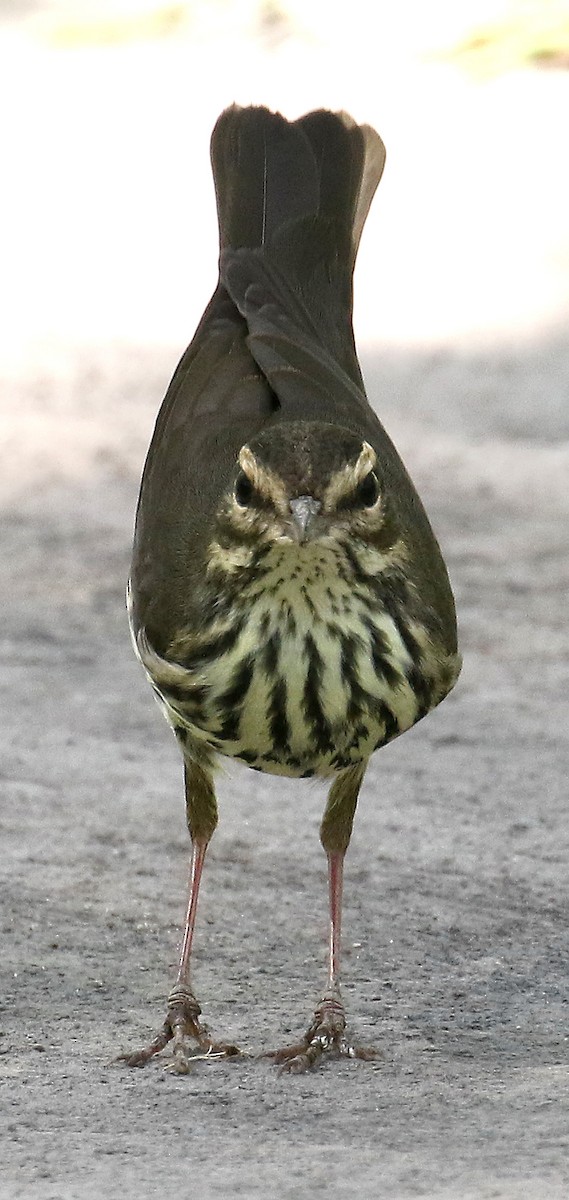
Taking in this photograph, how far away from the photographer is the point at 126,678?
6.96 meters

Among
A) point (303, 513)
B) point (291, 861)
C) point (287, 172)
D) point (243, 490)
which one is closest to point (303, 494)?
point (303, 513)

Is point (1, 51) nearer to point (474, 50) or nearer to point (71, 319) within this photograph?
point (474, 50)

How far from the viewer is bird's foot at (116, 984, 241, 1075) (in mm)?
4441

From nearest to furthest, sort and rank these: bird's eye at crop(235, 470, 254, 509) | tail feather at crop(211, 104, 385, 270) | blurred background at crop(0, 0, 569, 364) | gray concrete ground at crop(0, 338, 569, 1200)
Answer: gray concrete ground at crop(0, 338, 569, 1200)
bird's eye at crop(235, 470, 254, 509)
tail feather at crop(211, 104, 385, 270)
blurred background at crop(0, 0, 569, 364)

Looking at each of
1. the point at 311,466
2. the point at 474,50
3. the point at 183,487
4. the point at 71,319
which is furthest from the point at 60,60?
the point at 311,466

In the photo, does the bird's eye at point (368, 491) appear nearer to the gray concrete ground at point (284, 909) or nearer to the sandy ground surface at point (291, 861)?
the sandy ground surface at point (291, 861)

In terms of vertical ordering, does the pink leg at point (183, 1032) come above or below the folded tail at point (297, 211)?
below

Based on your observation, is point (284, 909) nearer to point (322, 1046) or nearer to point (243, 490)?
point (322, 1046)

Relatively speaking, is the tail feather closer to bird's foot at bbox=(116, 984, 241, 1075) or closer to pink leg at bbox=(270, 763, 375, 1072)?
pink leg at bbox=(270, 763, 375, 1072)

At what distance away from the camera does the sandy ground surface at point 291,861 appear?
12.6ft

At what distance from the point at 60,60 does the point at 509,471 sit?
6362 mm

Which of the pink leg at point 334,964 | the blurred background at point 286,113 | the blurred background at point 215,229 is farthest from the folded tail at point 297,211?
the blurred background at point 286,113

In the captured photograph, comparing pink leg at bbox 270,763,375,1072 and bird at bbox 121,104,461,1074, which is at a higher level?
bird at bbox 121,104,461,1074

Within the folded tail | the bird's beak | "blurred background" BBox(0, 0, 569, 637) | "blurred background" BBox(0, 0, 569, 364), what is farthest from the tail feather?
"blurred background" BBox(0, 0, 569, 364)
